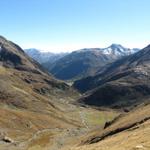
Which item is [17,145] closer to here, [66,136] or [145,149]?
[66,136]

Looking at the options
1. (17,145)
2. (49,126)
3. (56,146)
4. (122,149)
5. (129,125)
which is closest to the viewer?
(122,149)

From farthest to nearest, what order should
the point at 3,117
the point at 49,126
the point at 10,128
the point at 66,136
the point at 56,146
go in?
the point at 49,126
the point at 3,117
the point at 10,128
the point at 66,136
the point at 56,146

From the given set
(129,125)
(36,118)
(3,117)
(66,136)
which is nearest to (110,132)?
(129,125)

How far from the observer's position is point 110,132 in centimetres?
8144

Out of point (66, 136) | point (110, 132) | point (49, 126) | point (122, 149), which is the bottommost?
point (49, 126)

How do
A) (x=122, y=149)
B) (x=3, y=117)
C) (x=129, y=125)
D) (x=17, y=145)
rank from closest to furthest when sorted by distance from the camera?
(x=122, y=149)
(x=129, y=125)
(x=17, y=145)
(x=3, y=117)

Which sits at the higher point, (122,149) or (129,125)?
(122,149)

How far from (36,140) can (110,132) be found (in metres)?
42.9

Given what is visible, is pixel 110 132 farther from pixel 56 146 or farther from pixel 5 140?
pixel 5 140

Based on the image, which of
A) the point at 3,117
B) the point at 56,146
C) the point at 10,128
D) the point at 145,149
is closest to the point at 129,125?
the point at 56,146

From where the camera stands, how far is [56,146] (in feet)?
324

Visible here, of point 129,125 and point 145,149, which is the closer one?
point 145,149

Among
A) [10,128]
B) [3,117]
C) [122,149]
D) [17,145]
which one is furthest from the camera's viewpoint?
[3,117]

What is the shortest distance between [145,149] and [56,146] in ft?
227
